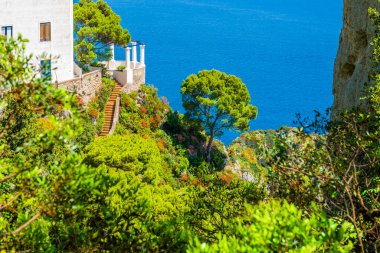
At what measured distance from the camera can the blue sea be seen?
10738 cm

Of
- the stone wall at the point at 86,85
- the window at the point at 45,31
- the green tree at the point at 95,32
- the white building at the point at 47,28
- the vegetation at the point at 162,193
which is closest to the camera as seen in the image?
the vegetation at the point at 162,193

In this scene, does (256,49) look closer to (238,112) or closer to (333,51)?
(333,51)

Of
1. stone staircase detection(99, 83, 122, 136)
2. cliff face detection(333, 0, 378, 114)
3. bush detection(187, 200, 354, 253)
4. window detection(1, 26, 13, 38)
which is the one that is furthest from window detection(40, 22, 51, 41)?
bush detection(187, 200, 354, 253)

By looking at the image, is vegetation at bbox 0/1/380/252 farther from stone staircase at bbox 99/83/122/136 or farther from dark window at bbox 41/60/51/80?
stone staircase at bbox 99/83/122/136

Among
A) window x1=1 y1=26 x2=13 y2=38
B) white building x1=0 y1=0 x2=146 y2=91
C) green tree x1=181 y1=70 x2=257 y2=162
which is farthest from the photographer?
green tree x1=181 y1=70 x2=257 y2=162

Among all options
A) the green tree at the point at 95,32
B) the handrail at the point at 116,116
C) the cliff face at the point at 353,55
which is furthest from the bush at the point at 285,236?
the green tree at the point at 95,32

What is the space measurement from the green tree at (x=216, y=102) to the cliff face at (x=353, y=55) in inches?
875

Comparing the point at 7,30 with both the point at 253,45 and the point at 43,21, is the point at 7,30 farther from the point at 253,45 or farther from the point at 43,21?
the point at 253,45

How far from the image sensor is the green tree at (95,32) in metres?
53.1

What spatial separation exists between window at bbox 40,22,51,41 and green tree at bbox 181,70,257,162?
48.9 ft

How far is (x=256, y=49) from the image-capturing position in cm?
13300

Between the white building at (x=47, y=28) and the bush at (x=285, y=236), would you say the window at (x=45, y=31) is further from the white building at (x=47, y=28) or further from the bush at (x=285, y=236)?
the bush at (x=285, y=236)

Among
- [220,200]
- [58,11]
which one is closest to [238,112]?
[58,11]

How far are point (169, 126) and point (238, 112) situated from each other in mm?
6536
